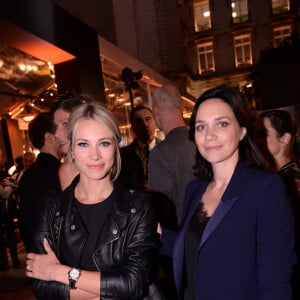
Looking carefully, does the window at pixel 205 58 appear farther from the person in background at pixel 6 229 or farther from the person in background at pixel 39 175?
the person in background at pixel 39 175

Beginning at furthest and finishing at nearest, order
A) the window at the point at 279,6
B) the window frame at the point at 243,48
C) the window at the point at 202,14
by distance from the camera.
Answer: the window at the point at 202,14
the window frame at the point at 243,48
the window at the point at 279,6

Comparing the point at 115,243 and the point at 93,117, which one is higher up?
the point at 93,117

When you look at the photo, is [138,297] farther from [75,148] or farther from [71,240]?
[75,148]

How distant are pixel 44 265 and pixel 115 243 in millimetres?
351

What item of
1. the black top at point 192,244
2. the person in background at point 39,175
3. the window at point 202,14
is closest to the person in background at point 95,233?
the black top at point 192,244

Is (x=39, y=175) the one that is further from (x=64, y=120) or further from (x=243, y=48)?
(x=243, y=48)

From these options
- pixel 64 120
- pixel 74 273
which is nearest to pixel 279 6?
pixel 64 120

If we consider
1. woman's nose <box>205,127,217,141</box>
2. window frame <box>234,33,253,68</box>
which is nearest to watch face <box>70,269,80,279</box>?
woman's nose <box>205,127,217,141</box>

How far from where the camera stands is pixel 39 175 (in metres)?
2.59

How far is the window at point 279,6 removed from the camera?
95.6 ft

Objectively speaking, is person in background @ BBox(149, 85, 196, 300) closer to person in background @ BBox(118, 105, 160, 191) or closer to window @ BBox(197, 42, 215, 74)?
person in background @ BBox(118, 105, 160, 191)

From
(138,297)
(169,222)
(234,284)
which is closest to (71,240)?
(138,297)

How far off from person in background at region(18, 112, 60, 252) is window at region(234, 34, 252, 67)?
30430 mm

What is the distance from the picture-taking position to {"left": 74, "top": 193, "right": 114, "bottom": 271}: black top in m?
1.60
